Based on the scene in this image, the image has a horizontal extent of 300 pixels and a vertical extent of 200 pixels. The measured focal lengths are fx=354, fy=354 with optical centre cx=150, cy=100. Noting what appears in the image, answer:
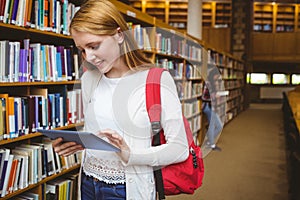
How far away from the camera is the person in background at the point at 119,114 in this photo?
1158 millimetres

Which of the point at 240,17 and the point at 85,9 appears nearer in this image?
the point at 85,9

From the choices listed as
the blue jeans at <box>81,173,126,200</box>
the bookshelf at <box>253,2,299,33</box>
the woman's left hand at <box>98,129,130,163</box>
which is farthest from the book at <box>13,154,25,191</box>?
the bookshelf at <box>253,2,299,33</box>

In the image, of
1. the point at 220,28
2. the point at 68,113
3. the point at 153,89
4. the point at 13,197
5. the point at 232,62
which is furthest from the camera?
the point at 220,28

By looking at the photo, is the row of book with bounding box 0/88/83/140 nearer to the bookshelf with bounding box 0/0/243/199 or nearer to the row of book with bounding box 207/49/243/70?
the bookshelf with bounding box 0/0/243/199

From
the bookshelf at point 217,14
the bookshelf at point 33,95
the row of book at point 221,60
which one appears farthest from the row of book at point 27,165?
the bookshelf at point 217,14

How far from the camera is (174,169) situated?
4.12ft

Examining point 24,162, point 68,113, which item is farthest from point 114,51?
point 68,113

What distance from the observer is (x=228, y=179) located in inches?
177

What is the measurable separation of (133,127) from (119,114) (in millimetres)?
68

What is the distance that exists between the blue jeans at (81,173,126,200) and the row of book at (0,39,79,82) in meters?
1.14

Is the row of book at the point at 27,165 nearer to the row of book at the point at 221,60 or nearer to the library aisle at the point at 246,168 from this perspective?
the library aisle at the point at 246,168

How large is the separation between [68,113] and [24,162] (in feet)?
1.78

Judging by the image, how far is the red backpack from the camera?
3.85 feet

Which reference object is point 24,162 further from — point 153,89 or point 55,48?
point 153,89
